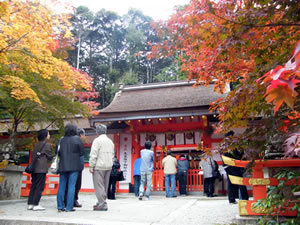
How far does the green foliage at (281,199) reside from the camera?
10.9ft

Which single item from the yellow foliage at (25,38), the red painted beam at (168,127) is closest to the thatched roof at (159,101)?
the red painted beam at (168,127)

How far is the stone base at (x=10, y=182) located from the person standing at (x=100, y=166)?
9.50ft

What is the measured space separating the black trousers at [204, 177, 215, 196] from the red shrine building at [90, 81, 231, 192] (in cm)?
66

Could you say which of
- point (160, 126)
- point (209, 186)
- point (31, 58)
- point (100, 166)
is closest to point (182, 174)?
point (209, 186)

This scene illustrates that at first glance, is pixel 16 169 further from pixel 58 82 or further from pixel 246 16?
pixel 246 16

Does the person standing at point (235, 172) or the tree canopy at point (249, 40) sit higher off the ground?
the tree canopy at point (249, 40)

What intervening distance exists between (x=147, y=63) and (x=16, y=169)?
28879 mm

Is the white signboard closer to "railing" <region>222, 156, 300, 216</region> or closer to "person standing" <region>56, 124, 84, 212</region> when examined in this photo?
"person standing" <region>56, 124, 84, 212</region>

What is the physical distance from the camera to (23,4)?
16.9 ft

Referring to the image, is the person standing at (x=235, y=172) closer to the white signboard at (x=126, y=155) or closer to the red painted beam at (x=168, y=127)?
the red painted beam at (x=168, y=127)

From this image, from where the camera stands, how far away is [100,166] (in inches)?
190

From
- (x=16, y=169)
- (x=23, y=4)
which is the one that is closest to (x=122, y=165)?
(x=16, y=169)

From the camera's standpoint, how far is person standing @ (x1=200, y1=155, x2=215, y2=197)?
8848 millimetres

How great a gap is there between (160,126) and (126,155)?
1978mm
